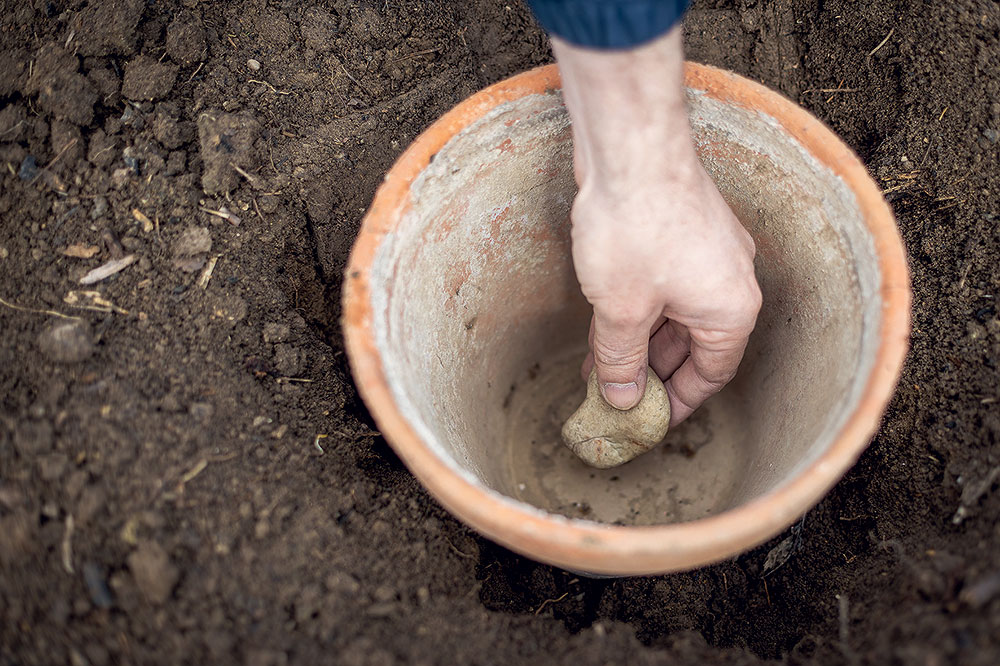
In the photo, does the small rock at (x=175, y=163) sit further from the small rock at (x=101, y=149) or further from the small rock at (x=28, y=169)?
the small rock at (x=28, y=169)

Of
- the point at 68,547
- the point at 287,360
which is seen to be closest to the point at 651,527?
the point at 287,360

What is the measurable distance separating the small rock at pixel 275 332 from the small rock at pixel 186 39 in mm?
829

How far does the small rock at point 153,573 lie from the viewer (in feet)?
4.91

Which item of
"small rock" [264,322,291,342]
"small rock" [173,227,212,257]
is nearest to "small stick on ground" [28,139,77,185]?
"small rock" [173,227,212,257]

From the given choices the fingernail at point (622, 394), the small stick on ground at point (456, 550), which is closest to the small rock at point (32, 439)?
the small stick on ground at point (456, 550)

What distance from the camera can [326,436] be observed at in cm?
192

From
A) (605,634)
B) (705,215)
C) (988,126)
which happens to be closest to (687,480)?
(605,634)

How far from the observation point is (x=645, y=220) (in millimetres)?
1547

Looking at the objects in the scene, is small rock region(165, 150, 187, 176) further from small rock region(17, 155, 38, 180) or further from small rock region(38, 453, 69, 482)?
small rock region(38, 453, 69, 482)

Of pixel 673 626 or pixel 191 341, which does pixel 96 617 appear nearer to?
pixel 191 341

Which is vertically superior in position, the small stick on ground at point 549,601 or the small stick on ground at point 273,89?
the small stick on ground at point 273,89

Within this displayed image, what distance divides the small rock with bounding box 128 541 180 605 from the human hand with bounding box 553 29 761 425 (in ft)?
3.61

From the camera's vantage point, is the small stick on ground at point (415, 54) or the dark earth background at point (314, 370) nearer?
the dark earth background at point (314, 370)

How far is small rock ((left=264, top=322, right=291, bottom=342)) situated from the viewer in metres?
1.97
